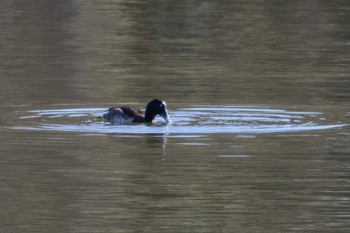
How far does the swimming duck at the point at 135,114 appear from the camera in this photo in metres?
17.0

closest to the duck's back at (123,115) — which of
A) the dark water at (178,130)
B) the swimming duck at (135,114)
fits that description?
the swimming duck at (135,114)

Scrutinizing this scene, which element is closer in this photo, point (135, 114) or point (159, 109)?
point (159, 109)

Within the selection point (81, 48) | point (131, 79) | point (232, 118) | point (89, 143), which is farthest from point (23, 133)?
point (81, 48)

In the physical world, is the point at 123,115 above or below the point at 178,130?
above

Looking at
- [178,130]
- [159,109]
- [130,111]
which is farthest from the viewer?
[130,111]

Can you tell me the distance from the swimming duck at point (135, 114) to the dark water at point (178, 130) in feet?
0.50

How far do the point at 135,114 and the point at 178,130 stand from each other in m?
0.94

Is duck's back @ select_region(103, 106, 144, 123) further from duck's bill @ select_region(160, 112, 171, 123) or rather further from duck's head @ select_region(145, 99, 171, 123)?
duck's bill @ select_region(160, 112, 171, 123)

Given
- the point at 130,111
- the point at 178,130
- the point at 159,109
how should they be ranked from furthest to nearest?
the point at 130,111
the point at 159,109
the point at 178,130

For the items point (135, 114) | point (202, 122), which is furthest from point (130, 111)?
point (202, 122)

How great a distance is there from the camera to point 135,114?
17219mm

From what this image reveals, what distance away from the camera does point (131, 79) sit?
2173cm

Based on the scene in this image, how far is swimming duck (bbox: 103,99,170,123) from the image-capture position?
55.6ft

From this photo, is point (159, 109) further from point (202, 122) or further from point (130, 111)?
point (202, 122)
